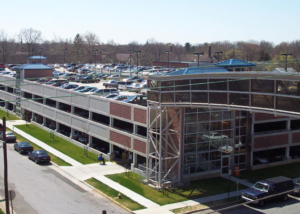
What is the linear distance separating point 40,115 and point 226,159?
28165 millimetres

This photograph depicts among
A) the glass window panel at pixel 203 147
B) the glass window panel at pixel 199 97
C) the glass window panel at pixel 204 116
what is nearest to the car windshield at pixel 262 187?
the glass window panel at pixel 203 147

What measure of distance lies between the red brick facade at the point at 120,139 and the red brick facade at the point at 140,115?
2098 mm

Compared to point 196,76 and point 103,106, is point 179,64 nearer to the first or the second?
point 103,106

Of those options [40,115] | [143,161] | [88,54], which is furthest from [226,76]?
[88,54]

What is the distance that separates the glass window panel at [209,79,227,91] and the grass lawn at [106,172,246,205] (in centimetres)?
765

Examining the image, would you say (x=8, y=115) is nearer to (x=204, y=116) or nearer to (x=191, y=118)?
(x=191, y=118)

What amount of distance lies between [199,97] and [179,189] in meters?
7.04

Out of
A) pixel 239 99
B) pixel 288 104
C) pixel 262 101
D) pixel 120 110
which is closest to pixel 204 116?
pixel 239 99

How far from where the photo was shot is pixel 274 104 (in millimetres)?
20844

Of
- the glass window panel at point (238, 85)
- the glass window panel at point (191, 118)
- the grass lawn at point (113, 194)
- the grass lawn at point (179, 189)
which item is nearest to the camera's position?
the glass window panel at point (238, 85)

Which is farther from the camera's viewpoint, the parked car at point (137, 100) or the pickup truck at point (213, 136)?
the parked car at point (137, 100)

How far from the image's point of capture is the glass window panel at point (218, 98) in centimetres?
2355

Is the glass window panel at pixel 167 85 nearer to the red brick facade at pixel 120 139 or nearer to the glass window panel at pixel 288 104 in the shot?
the red brick facade at pixel 120 139

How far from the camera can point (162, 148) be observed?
28016 millimetres
